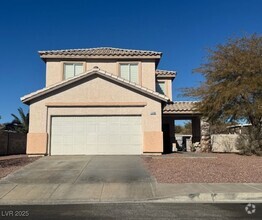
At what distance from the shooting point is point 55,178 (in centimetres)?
1242

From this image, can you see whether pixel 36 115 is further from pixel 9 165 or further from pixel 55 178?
pixel 55 178

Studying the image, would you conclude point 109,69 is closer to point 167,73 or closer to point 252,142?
point 167,73

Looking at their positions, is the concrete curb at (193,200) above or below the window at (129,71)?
below

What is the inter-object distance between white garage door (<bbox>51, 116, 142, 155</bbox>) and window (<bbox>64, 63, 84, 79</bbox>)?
5.07 m

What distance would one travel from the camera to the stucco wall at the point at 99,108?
1905 cm

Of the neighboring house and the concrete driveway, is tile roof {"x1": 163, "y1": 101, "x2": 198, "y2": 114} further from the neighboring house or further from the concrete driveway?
the concrete driveway

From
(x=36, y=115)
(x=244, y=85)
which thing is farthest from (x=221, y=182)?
(x=36, y=115)

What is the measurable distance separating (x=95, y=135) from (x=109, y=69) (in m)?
6.24

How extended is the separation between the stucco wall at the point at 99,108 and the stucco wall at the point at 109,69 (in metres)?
3.99

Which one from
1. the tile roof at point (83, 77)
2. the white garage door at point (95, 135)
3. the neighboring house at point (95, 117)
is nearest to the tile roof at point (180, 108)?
the neighboring house at point (95, 117)

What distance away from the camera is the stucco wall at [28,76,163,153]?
1905 centimetres

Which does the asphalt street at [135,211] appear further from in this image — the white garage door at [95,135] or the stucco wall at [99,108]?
the stucco wall at [99,108]

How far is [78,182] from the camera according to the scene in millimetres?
11789

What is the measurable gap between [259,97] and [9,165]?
45.7ft
